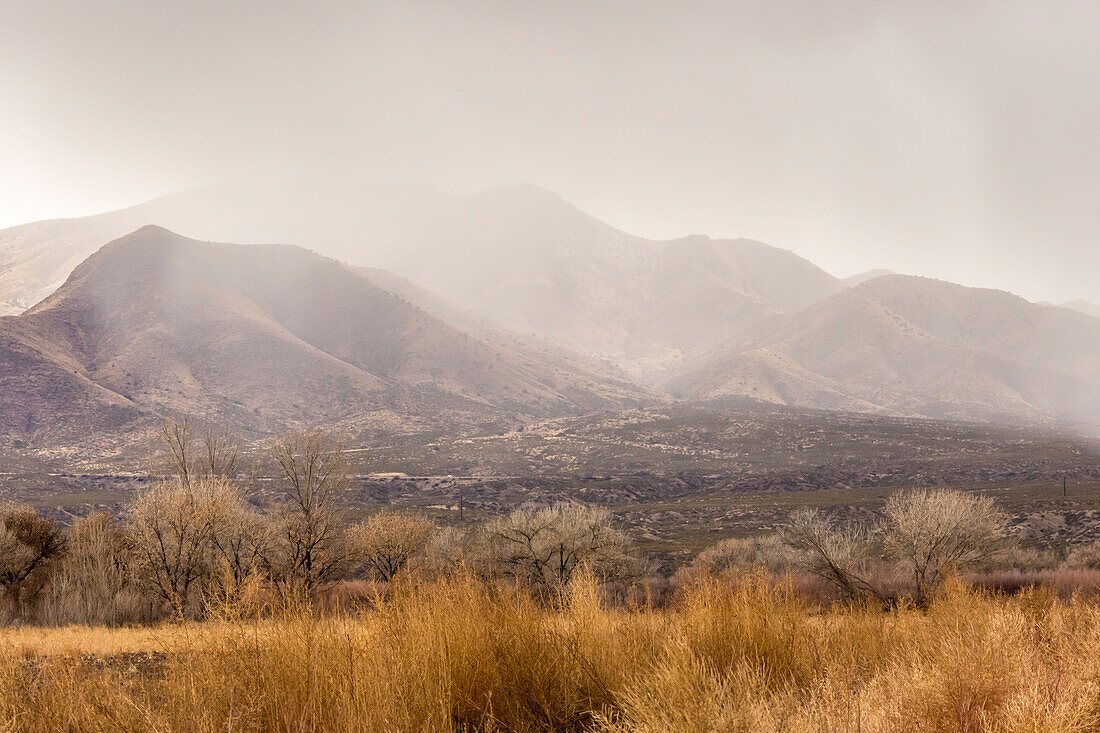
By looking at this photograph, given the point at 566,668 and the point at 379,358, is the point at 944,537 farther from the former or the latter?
the point at 379,358

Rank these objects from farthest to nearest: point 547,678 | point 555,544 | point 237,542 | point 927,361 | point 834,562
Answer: point 927,361
point 555,544
point 237,542
point 834,562
point 547,678

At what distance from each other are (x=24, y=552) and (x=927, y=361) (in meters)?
186

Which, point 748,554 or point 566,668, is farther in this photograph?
point 748,554

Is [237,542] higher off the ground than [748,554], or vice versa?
[237,542]

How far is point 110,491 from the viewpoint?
68625 millimetres

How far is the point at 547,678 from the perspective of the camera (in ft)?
17.0

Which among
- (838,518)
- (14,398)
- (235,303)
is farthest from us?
(235,303)

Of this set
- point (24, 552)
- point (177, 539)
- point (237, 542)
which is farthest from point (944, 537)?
point (24, 552)

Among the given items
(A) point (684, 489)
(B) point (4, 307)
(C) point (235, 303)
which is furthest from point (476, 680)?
(B) point (4, 307)

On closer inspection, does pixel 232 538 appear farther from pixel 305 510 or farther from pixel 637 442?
pixel 637 442

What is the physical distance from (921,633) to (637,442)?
10052 cm

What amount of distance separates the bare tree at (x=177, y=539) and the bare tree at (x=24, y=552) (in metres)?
4.19

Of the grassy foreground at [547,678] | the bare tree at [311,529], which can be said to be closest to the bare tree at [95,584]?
the bare tree at [311,529]

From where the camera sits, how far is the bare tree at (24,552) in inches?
1039
